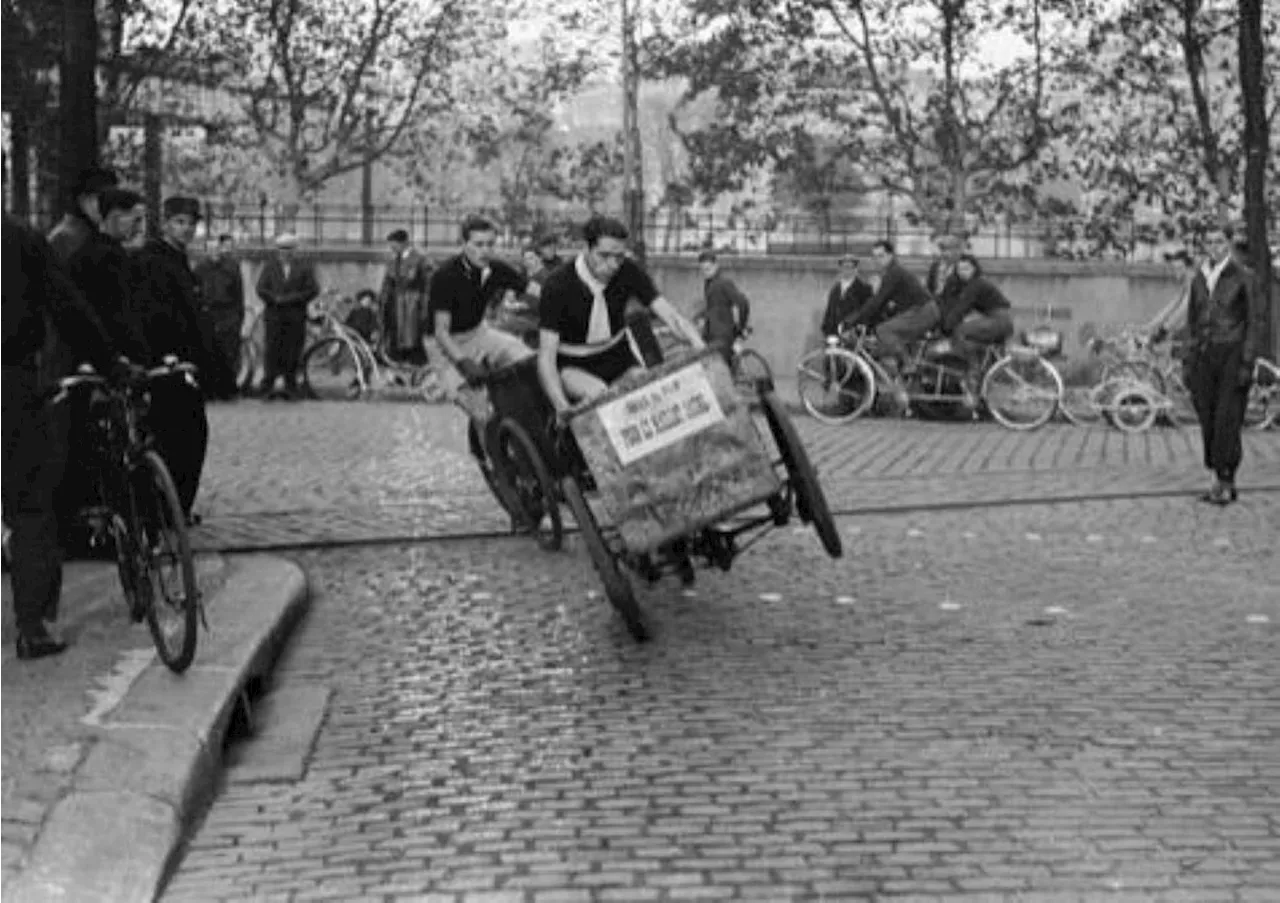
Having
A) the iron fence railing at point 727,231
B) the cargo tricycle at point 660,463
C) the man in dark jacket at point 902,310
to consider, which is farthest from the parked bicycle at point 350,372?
the cargo tricycle at point 660,463

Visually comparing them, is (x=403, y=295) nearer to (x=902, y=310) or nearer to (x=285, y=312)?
(x=285, y=312)

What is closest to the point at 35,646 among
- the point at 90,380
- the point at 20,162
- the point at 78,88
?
the point at 90,380

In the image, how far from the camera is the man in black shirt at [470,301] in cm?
1123

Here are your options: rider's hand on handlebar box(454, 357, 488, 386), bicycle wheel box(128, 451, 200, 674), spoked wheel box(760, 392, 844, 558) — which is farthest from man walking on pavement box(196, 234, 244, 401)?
bicycle wheel box(128, 451, 200, 674)

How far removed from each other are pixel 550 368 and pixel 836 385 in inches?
434

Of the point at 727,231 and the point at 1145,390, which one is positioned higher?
the point at 727,231

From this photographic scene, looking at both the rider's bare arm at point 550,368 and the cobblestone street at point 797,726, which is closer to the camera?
the cobblestone street at point 797,726

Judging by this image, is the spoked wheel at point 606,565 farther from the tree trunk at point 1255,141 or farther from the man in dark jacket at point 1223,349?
the tree trunk at point 1255,141

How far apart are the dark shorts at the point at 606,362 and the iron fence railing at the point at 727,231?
1874 centimetres

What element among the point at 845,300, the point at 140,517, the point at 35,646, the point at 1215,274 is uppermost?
the point at 1215,274

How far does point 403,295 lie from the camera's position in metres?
22.5

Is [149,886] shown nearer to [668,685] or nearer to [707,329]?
[668,685]

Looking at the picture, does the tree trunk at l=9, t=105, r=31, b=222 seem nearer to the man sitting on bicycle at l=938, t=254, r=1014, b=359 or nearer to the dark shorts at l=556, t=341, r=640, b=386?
the man sitting on bicycle at l=938, t=254, r=1014, b=359

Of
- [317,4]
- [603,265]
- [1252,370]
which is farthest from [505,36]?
[603,265]
